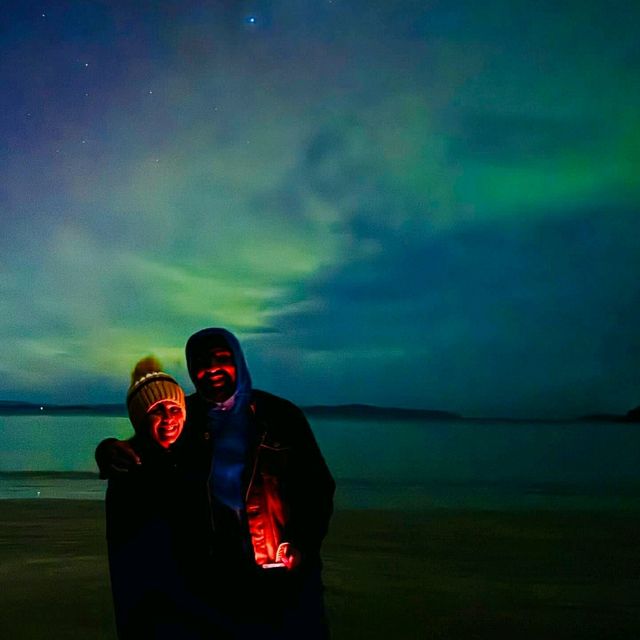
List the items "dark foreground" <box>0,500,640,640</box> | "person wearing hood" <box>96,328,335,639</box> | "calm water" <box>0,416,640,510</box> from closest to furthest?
"person wearing hood" <box>96,328,335,639</box> → "dark foreground" <box>0,500,640,640</box> → "calm water" <box>0,416,640,510</box>

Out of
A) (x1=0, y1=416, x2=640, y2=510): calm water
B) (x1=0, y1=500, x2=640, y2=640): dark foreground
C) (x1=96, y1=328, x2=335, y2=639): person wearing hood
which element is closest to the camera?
(x1=96, y1=328, x2=335, y2=639): person wearing hood

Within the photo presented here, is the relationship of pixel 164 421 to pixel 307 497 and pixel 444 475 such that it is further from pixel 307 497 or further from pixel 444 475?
pixel 444 475

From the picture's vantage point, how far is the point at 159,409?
2455 millimetres

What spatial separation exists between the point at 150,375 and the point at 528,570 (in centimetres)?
494

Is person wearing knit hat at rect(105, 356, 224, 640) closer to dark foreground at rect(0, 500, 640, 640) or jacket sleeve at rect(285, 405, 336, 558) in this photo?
jacket sleeve at rect(285, 405, 336, 558)

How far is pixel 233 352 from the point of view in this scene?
8.07 feet

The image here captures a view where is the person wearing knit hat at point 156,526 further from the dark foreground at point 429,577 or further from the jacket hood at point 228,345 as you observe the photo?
the dark foreground at point 429,577

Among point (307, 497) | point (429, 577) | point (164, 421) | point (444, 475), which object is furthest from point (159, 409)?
point (444, 475)

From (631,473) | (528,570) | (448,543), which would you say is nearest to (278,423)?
(528,570)

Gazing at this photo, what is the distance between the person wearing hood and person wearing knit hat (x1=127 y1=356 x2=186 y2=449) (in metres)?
0.06

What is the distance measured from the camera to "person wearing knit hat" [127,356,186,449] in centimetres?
245

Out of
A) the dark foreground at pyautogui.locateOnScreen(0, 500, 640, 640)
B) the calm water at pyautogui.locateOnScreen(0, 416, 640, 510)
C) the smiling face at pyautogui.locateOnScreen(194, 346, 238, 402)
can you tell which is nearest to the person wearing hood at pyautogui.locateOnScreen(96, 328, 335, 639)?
the smiling face at pyautogui.locateOnScreen(194, 346, 238, 402)

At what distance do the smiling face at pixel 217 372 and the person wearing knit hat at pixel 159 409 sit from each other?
9 centimetres

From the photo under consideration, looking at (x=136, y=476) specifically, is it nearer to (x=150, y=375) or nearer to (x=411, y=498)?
(x=150, y=375)
